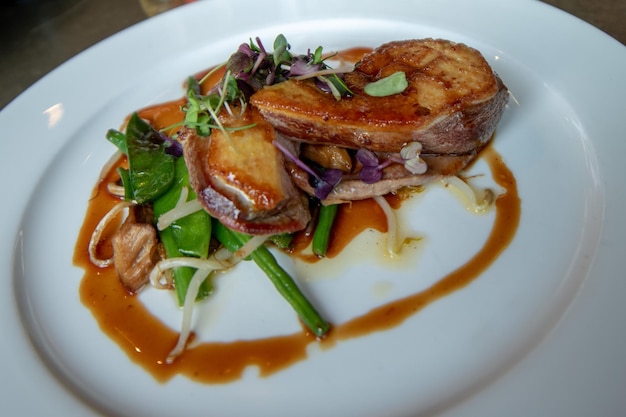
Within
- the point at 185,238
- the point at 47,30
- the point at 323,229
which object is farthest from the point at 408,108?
the point at 47,30

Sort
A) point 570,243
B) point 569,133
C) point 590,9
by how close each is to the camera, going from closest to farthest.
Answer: point 570,243
point 569,133
point 590,9

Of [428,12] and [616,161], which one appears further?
[428,12]

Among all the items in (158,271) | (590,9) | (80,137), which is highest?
(80,137)

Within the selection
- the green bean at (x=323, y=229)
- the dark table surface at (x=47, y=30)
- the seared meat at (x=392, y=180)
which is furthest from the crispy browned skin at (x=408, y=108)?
the dark table surface at (x=47, y=30)

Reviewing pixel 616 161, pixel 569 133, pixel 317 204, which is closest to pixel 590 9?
pixel 569 133

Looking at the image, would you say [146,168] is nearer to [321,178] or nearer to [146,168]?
[146,168]

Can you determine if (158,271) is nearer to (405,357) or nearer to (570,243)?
(405,357)
